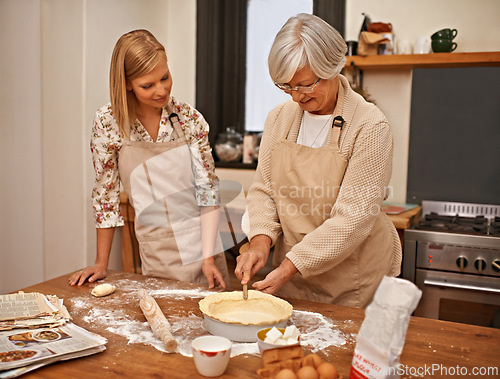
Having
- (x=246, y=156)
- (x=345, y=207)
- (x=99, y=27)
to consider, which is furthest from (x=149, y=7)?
(x=345, y=207)

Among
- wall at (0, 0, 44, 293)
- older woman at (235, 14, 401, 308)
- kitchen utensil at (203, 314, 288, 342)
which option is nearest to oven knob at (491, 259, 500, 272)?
older woman at (235, 14, 401, 308)

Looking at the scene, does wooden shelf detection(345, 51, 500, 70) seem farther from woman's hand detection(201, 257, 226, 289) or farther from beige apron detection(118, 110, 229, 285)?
woman's hand detection(201, 257, 226, 289)

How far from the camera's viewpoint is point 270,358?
94 cm

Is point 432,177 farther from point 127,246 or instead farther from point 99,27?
point 99,27

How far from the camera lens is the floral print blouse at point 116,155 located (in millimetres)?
1747

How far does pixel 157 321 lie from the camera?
1.20 meters

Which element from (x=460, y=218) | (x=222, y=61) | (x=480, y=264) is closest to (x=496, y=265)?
(x=480, y=264)

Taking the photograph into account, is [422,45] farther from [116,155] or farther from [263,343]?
[263,343]

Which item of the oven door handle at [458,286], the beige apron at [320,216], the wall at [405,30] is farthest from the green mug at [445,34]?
the beige apron at [320,216]

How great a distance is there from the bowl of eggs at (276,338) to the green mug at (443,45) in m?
2.31

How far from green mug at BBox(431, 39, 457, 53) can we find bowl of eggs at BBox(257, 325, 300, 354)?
7.59ft

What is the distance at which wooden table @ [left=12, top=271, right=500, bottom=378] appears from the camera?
1.02 metres

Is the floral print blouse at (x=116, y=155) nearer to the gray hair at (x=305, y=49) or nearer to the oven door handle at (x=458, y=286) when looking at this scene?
the gray hair at (x=305, y=49)

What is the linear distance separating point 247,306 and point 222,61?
103 inches
